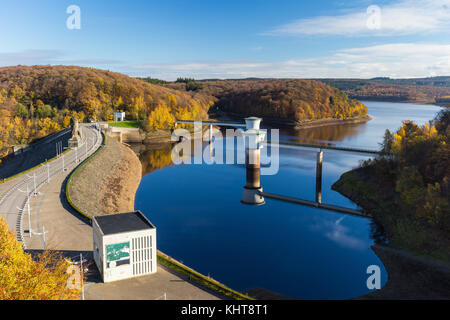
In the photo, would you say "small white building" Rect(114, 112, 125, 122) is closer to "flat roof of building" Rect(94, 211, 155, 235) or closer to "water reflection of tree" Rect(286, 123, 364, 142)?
"water reflection of tree" Rect(286, 123, 364, 142)

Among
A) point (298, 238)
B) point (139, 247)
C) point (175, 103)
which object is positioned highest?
point (175, 103)

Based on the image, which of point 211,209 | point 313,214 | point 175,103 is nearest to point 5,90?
point 175,103

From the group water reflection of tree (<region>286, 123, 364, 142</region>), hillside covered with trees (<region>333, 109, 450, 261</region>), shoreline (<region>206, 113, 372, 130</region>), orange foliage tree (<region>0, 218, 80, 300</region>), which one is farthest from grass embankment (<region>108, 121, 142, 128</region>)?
orange foliage tree (<region>0, 218, 80, 300</region>)

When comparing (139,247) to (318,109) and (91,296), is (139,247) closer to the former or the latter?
(91,296)

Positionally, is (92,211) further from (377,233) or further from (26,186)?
(377,233)

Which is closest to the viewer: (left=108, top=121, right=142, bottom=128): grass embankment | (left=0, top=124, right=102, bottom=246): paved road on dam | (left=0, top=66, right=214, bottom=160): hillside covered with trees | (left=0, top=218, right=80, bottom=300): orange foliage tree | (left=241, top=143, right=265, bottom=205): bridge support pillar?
(left=0, top=218, right=80, bottom=300): orange foliage tree

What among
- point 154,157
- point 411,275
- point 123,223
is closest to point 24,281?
point 123,223

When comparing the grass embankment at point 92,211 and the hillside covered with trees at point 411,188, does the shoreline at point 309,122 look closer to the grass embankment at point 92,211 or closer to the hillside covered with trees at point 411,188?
the grass embankment at point 92,211
